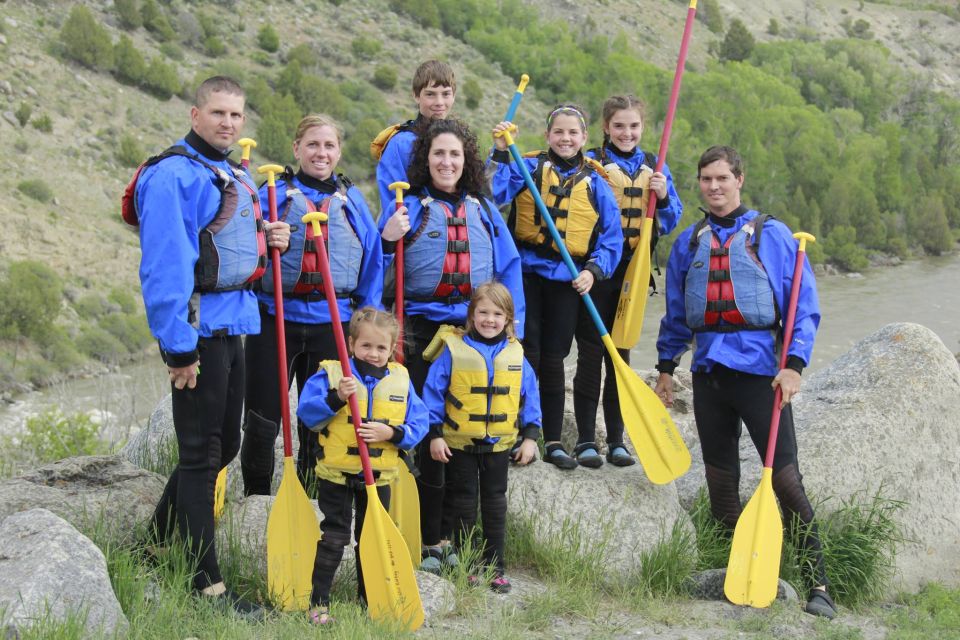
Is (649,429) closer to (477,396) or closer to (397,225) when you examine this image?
(477,396)

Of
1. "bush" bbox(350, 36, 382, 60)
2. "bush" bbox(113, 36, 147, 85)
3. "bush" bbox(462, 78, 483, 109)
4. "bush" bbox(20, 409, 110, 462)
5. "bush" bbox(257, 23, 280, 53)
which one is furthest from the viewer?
"bush" bbox(350, 36, 382, 60)

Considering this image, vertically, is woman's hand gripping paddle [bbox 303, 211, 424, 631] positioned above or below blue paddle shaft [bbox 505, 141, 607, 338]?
below

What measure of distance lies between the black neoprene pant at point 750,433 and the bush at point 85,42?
83.4 feet

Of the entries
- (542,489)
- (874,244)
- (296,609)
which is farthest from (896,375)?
(874,244)

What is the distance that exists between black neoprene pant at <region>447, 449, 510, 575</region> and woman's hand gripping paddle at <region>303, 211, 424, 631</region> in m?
0.48

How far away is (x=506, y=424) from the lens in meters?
4.14

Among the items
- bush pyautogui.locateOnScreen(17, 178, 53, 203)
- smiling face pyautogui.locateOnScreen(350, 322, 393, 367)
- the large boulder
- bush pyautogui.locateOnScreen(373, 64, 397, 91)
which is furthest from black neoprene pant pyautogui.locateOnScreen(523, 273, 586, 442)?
bush pyautogui.locateOnScreen(373, 64, 397, 91)

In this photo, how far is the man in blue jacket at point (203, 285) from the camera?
11.2 ft

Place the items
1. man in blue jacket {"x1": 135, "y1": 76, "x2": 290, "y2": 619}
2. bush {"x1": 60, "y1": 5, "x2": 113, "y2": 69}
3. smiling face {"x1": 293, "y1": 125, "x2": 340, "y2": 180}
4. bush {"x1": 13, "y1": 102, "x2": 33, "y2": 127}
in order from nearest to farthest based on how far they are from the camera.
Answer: man in blue jacket {"x1": 135, "y1": 76, "x2": 290, "y2": 619} < smiling face {"x1": 293, "y1": 125, "x2": 340, "y2": 180} < bush {"x1": 13, "y1": 102, "x2": 33, "y2": 127} < bush {"x1": 60, "y1": 5, "x2": 113, "y2": 69}

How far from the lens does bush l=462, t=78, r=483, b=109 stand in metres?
34.3

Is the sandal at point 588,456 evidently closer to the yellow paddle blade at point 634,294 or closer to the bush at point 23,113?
the yellow paddle blade at point 634,294

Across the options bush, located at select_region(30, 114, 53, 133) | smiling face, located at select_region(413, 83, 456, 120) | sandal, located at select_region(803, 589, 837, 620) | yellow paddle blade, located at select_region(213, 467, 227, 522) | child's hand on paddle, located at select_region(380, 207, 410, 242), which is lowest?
sandal, located at select_region(803, 589, 837, 620)

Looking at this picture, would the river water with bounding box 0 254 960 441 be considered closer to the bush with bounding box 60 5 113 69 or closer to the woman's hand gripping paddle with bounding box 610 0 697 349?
the bush with bounding box 60 5 113 69

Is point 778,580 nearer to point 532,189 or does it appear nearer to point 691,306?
point 691,306
